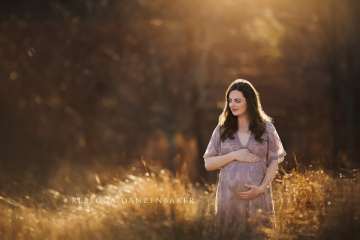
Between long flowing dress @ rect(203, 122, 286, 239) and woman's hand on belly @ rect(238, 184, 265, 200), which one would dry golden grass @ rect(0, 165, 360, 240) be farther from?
woman's hand on belly @ rect(238, 184, 265, 200)

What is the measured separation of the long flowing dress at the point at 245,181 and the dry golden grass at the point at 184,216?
21cm

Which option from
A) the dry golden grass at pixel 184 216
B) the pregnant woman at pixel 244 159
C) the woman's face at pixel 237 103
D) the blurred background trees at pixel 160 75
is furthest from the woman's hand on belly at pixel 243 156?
the blurred background trees at pixel 160 75

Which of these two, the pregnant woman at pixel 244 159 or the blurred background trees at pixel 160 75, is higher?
the blurred background trees at pixel 160 75

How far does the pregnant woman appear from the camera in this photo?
7020 mm

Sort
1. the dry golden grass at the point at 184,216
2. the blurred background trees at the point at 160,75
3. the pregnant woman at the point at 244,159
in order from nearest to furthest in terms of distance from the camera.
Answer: the pregnant woman at the point at 244,159 → the dry golden grass at the point at 184,216 → the blurred background trees at the point at 160,75

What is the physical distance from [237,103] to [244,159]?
479mm

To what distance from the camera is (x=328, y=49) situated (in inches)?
894

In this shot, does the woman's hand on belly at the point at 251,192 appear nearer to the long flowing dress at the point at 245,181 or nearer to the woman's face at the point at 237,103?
the long flowing dress at the point at 245,181

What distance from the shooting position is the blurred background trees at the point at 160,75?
852 inches

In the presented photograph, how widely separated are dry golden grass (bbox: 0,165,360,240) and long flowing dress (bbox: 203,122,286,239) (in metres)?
0.21

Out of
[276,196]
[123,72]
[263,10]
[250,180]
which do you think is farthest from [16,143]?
[250,180]

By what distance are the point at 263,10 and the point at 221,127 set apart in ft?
60.7

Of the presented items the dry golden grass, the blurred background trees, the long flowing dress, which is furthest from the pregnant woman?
the blurred background trees

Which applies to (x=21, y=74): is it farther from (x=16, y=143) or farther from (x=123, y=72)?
(x=123, y=72)
